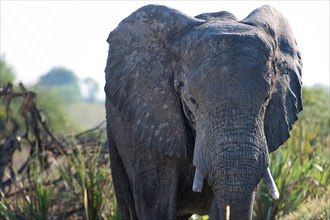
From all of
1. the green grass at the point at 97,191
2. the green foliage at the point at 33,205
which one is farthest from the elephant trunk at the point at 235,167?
the green foliage at the point at 33,205

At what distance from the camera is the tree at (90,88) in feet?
376

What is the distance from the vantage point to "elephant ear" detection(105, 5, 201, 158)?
617 cm

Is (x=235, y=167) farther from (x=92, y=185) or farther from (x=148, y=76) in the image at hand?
(x=92, y=185)

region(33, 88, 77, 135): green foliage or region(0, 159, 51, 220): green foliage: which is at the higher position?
region(0, 159, 51, 220): green foliage

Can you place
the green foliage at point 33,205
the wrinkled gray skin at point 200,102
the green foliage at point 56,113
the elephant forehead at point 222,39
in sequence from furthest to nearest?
the green foliage at point 56,113
the green foliage at point 33,205
the elephant forehead at point 222,39
the wrinkled gray skin at point 200,102

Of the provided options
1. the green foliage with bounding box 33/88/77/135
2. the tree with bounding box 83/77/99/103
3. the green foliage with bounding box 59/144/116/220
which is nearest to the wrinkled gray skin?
the green foliage with bounding box 59/144/116/220

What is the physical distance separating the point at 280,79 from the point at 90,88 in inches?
4418

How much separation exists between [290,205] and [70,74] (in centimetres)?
10944

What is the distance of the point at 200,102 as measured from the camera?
574 cm

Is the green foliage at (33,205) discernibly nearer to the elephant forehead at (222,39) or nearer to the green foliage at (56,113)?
the elephant forehead at (222,39)

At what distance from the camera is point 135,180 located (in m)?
6.70

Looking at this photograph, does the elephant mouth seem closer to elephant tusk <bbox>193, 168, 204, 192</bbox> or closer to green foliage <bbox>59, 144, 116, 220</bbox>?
elephant tusk <bbox>193, 168, 204, 192</bbox>

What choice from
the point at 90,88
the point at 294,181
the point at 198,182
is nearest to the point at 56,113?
the point at 294,181

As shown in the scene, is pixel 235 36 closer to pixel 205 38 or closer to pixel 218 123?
pixel 205 38
